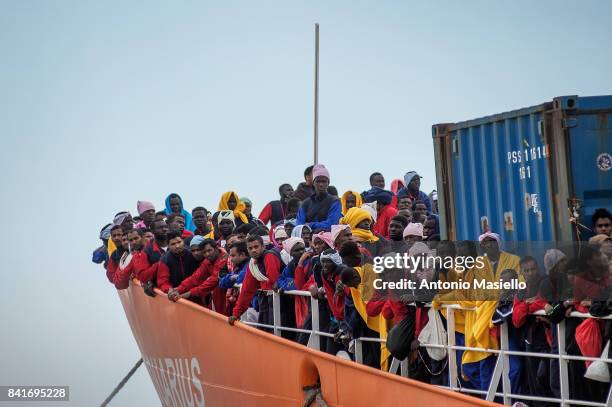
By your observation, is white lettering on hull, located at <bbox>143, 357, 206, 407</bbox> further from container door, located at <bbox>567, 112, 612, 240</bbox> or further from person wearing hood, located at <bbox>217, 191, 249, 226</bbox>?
container door, located at <bbox>567, 112, 612, 240</bbox>

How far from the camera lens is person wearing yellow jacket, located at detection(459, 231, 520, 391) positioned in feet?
32.4

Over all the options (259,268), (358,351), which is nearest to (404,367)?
(358,351)

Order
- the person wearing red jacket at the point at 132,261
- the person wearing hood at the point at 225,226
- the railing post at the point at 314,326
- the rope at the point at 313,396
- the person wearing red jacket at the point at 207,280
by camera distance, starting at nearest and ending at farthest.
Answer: the railing post at the point at 314,326 → the rope at the point at 313,396 → the person wearing red jacket at the point at 207,280 → the person wearing red jacket at the point at 132,261 → the person wearing hood at the point at 225,226

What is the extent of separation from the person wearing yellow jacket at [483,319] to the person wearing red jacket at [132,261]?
6881 mm

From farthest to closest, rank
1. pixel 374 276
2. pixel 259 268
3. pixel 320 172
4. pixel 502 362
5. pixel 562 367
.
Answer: pixel 320 172 < pixel 259 268 < pixel 374 276 < pixel 502 362 < pixel 562 367

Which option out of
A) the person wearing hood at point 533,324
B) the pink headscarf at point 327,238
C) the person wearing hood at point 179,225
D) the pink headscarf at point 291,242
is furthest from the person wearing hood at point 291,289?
the person wearing hood at point 533,324

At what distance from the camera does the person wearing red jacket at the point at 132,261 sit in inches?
643

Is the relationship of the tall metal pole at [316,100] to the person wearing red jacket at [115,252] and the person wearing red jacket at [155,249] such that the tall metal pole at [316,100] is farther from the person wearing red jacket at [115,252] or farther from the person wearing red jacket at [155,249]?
the person wearing red jacket at [155,249]

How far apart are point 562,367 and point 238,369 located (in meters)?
6.43

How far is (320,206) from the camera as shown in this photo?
14961 millimetres

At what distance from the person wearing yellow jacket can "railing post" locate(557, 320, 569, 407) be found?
744mm

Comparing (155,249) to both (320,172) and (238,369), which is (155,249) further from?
(320,172)

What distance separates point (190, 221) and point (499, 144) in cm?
758

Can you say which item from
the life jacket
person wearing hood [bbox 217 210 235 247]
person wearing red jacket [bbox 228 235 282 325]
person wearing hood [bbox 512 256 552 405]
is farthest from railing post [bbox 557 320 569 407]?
person wearing hood [bbox 217 210 235 247]
